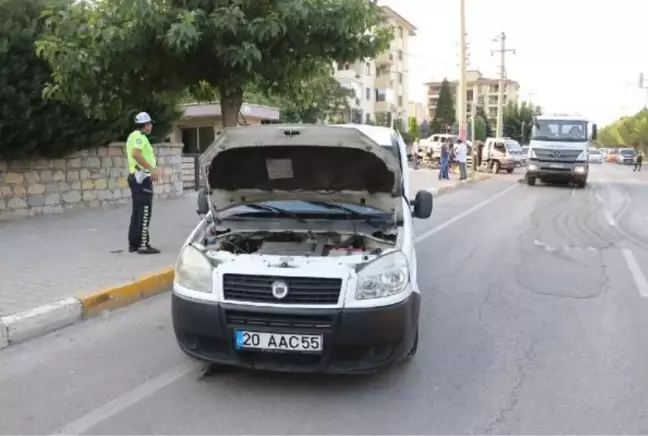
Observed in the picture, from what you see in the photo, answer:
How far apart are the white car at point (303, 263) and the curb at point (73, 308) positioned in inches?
70.4

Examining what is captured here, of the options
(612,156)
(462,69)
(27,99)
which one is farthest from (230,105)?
(612,156)

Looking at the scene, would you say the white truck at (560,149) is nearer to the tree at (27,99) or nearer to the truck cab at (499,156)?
A: the truck cab at (499,156)

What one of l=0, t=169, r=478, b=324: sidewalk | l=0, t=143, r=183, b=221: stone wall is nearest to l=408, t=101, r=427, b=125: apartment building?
l=0, t=143, r=183, b=221: stone wall

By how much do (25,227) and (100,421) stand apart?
26.6ft

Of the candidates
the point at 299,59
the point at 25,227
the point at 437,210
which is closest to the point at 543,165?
the point at 437,210

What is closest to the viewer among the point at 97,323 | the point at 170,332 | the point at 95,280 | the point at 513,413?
the point at 513,413

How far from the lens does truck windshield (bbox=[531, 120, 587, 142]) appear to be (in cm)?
2462

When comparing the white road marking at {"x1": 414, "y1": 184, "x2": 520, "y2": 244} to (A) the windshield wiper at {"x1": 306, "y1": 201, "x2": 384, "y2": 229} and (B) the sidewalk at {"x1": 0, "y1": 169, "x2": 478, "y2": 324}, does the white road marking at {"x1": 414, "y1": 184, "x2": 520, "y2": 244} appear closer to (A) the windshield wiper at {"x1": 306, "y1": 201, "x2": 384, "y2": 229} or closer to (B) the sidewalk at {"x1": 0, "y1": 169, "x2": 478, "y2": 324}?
(B) the sidewalk at {"x1": 0, "y1": 169, "x2": 478, "y2": 324}

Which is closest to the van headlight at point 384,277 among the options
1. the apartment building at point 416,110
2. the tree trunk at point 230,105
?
the tree trunk at point 230,105

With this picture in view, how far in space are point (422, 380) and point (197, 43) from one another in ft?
18.4

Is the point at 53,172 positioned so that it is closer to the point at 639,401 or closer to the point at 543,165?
the point at 639,401

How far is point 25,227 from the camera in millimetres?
10930

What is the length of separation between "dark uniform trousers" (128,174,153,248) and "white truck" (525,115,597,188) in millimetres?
19177

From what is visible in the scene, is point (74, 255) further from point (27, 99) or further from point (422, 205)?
point (422, 205)
